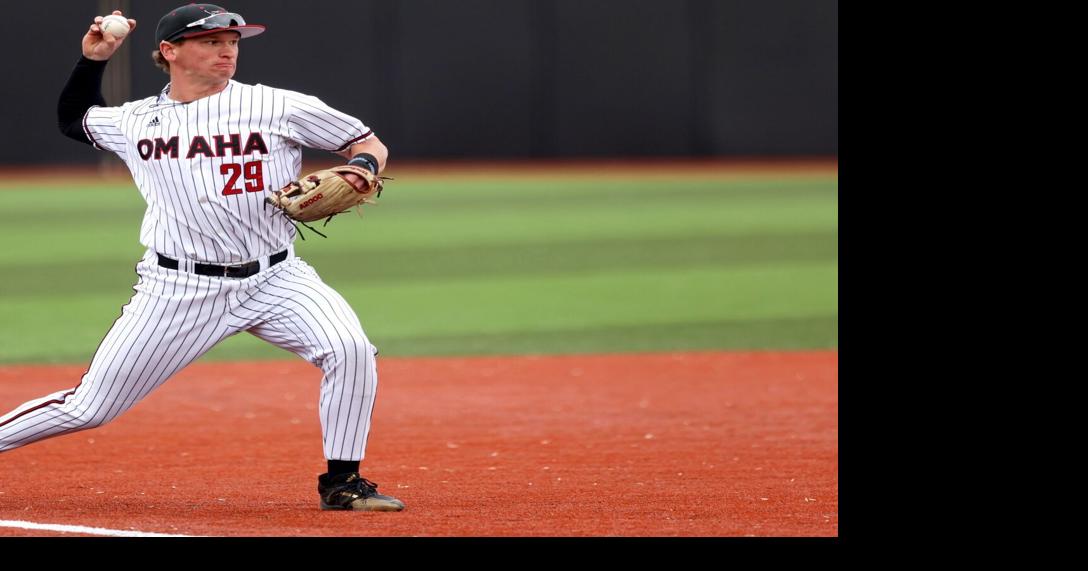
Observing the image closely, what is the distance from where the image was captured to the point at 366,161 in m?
4.90

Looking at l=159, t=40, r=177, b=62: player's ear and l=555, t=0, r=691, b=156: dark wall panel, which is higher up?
l=159, t=40, r=177, b=62: player's ear

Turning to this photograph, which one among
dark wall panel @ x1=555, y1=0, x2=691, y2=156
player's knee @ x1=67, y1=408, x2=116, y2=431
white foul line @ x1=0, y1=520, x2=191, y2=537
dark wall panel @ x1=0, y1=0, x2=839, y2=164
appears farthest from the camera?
dark wall panel @ x1=555, y1=0, x2=691, y2=156

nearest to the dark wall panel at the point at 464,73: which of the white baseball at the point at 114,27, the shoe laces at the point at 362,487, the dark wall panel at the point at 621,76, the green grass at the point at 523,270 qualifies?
the dark wall panel at the point at 621,76

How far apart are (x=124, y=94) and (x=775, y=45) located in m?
11.2

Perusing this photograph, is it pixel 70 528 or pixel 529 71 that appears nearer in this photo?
pixel 70 528

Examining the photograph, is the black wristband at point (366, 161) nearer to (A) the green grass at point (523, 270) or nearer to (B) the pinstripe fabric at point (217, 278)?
(B) the pinstripe fabric at point (217, 278)

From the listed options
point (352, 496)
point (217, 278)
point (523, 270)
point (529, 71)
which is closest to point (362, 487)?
point (352, 496)

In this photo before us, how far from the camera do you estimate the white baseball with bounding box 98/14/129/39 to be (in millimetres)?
5090

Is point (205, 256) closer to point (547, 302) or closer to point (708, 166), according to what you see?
point (547, 302)

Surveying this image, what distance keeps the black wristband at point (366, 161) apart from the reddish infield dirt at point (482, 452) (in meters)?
1.13

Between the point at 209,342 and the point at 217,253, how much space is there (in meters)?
0.31

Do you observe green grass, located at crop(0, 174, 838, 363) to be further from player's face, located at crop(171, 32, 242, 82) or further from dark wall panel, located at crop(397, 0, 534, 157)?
dark wall panel, located at crop(397, 0, 534, 157)

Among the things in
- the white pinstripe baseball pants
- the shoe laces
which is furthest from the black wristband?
the shoe laces

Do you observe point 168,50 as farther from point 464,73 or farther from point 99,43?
point 464,73
